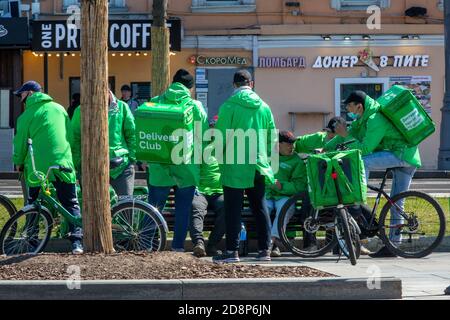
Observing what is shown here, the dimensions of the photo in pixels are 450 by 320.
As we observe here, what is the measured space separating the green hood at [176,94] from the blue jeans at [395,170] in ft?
6.39

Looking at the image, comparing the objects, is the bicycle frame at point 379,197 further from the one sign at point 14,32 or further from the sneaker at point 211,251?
the one sign at point 14,32

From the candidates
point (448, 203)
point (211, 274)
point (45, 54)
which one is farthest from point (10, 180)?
point (211, 274)

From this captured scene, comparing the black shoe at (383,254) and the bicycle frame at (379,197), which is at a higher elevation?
the bicycle frame at (379,197)

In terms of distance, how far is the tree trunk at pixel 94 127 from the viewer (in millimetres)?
9195

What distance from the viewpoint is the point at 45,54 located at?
27.7 meters

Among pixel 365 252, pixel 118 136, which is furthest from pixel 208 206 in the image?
pixel 365 252

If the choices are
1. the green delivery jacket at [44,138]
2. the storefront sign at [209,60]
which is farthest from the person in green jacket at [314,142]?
the storefront sign at [209,60]

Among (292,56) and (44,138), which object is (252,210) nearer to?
(44,138)

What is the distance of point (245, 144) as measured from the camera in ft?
34.3

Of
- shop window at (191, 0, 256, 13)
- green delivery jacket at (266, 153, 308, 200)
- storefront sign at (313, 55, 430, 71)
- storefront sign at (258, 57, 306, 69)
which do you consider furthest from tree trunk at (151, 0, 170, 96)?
storefront sign at (313, 55, 430, 71)

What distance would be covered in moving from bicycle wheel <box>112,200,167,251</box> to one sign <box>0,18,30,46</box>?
56.0ft

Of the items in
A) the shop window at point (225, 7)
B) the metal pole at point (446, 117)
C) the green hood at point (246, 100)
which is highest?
the shop window at point (225, 7)

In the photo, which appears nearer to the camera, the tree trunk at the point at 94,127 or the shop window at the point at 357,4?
the tree trunk at the point at 94,127
